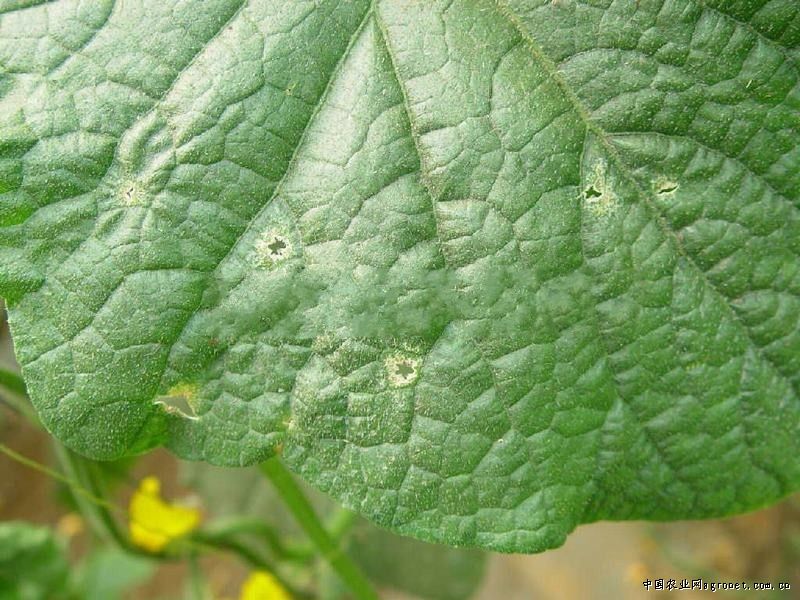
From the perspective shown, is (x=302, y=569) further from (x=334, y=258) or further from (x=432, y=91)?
(x=432, y=91)

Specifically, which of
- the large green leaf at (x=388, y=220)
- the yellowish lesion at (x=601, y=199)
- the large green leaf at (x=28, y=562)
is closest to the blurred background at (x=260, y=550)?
the large green leaf at (x=28, y=562)

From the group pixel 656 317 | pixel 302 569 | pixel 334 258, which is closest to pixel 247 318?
pixel 334 258

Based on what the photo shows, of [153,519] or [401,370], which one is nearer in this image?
[401,370]

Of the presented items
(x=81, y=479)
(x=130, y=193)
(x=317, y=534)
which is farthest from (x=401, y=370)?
(x=81, y=479)

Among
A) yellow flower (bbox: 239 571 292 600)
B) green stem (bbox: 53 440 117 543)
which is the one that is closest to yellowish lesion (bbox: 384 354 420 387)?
green stem (bbox: 53 440 117 543)

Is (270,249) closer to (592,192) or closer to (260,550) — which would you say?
(592,192)

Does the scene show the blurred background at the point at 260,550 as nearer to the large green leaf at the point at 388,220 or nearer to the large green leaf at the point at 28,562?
the large green leaf at the point at 28,562
